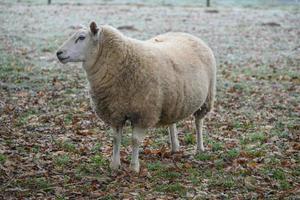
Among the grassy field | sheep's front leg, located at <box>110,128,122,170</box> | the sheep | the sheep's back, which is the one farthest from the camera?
the sheep's back

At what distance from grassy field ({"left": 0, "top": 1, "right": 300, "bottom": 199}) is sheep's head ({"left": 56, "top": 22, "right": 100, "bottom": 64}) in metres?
1.61

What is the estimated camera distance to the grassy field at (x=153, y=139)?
709 centimetres

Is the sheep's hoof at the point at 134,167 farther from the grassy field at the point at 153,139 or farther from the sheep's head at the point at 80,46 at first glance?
the sheep's head at the point at 80,46

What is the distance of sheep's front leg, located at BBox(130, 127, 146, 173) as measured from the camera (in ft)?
25.2

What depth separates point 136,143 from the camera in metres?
7.73

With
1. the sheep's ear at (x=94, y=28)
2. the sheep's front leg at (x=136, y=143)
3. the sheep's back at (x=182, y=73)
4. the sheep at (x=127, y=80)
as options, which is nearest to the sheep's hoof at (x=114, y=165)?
the sheep at (x=127, y=80)

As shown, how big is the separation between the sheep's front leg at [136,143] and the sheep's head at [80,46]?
4.18 ft

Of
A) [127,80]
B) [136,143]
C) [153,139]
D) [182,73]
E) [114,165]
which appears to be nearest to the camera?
[127,80]

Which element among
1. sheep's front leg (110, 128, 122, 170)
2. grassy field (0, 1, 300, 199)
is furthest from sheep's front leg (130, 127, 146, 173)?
sheep's front leg (110, 128, 122, 170)

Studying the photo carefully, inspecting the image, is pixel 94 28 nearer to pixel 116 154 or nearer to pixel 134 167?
pixel 116 154

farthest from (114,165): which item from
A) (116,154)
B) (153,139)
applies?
(153,139)

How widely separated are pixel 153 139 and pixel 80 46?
110 inches

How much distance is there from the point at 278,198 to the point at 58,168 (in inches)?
123

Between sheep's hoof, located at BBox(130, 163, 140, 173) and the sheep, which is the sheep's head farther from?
sheep's hoof, located at BBox(130, 163, 140, 173)
